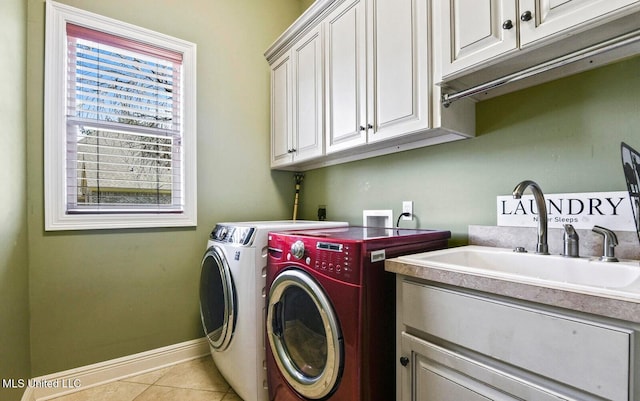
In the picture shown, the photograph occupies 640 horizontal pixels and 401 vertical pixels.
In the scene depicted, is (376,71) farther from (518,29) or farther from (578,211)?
(578,211)

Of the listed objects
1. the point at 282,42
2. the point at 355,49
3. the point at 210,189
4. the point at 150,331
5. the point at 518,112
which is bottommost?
the point at 150,331

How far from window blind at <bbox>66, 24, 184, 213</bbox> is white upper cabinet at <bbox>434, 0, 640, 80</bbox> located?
185 cm

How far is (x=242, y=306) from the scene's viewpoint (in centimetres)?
158

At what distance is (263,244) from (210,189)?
98 cm

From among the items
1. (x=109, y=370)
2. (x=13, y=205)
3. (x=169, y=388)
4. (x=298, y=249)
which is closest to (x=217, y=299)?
(x=169, y=388)

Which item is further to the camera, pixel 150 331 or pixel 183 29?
pixel 183 29

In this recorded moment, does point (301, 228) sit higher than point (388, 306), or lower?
higher

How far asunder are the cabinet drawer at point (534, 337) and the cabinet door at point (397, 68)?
0.81 metres

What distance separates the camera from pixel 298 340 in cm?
142

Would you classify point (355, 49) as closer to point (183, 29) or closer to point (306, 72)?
point (306, 72)

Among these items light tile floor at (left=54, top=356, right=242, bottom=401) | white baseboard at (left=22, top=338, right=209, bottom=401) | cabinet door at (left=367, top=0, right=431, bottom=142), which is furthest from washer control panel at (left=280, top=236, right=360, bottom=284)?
white baseboard at (left=22, top=338, right=209, bottom=401)

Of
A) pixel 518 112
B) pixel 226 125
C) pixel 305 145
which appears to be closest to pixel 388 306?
pixel 518 112

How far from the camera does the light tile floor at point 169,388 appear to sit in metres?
1.73

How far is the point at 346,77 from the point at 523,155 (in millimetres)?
1011
